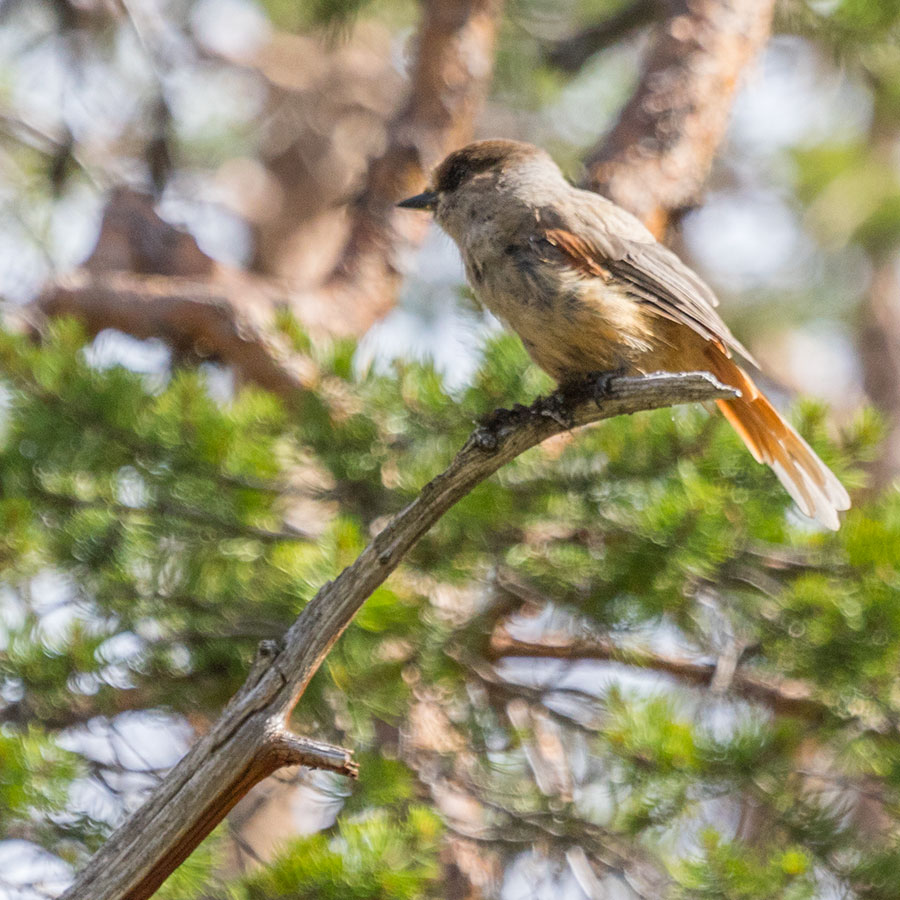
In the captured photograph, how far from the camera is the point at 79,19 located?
6000 millimetres

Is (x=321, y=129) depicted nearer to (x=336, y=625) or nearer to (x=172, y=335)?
(x=172, y=335)

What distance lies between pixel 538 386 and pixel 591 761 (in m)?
1.26

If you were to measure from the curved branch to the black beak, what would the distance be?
5.48 ft

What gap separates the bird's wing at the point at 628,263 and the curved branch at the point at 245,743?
A: 1.09 metres

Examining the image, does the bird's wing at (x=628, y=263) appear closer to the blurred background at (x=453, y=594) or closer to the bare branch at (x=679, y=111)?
the blurred background at (x=453, y=594)

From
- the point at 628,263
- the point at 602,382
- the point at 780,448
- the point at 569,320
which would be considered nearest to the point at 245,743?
the point at 602,382

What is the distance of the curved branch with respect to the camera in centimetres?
210

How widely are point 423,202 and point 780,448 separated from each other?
146cm

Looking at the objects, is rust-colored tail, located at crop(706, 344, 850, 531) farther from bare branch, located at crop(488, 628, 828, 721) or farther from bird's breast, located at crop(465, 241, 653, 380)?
bare branch, located at crop(488, 628, 828, 721)

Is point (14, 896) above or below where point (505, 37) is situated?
below

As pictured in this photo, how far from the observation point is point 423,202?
391cm

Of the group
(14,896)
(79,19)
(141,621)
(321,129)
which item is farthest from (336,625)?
(321,129)

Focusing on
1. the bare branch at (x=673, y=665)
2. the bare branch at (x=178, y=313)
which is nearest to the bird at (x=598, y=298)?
the bare branch at (x=673, y=665)

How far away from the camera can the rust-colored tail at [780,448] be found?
3383 mm
